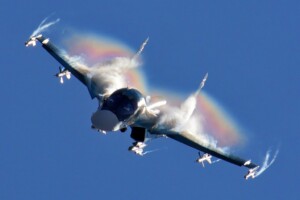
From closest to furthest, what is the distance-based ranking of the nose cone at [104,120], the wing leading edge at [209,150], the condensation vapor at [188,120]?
the nose cone at [104,120], the condensation vapor at [188,120], the wing leading edge at [209,150]

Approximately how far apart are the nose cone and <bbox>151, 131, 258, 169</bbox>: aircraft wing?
16.2 m

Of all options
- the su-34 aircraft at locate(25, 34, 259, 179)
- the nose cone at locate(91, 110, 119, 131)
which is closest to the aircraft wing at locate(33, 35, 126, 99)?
the su-34 aircraft at locate(25, 34, 259, 179)

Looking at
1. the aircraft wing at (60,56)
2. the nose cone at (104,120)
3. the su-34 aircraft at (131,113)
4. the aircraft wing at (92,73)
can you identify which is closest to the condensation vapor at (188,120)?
the su-34 aircraft at (131,113)

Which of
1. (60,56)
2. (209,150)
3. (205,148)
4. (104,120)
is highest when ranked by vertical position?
(60,56)

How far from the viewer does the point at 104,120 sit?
444 ft

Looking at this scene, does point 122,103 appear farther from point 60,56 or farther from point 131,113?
point 60,56

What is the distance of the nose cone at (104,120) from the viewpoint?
135 meters

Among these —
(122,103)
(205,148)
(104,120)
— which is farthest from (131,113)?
(205,148)

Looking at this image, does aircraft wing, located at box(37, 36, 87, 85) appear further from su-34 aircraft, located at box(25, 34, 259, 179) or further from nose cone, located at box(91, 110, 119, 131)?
nose cone, located at box(91, 110, 119, 131)

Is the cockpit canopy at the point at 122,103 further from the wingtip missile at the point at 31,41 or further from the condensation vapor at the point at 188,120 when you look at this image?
the wingtip missile at the point at 31,41

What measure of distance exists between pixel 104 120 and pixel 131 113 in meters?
5.06

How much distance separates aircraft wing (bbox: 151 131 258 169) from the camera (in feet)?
500

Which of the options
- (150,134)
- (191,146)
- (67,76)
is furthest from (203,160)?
(67,76)

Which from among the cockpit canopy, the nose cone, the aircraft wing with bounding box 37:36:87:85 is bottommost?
the nose cone
